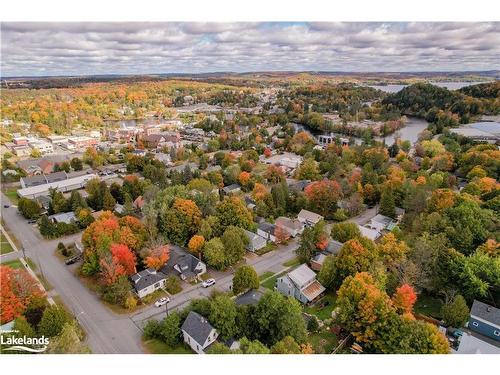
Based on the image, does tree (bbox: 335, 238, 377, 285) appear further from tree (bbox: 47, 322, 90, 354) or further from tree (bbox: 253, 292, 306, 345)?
tree (bbox: 47, 322, 90, 354)

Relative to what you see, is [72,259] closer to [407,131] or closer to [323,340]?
[323,340]

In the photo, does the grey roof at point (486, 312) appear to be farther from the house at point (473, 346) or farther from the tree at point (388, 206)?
the tree at point (388, 206)

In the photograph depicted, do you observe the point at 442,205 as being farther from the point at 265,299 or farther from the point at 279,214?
the point at 265,299

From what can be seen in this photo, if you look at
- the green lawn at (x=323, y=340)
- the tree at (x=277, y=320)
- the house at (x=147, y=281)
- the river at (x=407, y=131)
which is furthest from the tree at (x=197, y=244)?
the river at (x=407, y=131)

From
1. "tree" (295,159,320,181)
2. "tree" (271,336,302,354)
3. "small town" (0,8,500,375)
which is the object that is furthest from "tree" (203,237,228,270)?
"tree" (295,159,320,181)

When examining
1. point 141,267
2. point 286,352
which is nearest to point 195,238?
point 141,267
